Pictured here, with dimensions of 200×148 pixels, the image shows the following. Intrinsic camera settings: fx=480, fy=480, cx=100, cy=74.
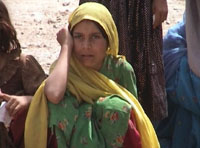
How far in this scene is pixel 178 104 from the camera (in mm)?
3779

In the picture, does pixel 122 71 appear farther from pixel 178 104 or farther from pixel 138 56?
pixel 178 104

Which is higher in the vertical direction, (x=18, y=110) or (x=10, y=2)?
(x=10, y=2)

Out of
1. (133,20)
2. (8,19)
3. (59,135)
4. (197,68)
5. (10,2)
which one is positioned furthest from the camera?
(10,2)

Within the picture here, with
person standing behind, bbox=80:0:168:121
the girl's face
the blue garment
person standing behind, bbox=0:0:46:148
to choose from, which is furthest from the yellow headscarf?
the blue garment

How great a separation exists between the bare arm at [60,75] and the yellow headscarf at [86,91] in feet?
0.16

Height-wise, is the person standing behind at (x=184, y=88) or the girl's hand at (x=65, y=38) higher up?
the girl's hand at (x=65, y=38)

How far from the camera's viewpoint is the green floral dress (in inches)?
101

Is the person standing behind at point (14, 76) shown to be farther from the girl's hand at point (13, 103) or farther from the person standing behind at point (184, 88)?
the person standing behind at point (184, 88)

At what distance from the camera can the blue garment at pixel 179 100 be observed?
12.0ft

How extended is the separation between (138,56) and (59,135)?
110 cm

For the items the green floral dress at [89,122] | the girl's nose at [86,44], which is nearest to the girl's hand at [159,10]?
the girl's nose at [86,44]

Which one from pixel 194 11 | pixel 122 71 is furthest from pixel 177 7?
pixel 122 71

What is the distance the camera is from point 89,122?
259 cm

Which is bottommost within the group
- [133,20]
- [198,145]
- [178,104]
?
[198,145]
